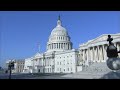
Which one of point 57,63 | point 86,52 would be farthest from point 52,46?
point 86,52

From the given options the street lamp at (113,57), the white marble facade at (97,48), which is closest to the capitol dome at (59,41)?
the white marble facade at (97,48)

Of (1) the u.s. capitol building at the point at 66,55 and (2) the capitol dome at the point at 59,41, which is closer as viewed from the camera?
(1) the u.s. capitol building at the point at 66,55

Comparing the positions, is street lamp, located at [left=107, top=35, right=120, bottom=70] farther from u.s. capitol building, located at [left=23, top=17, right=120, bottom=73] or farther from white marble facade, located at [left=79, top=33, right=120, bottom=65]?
u.s. capitol building, located at [left=23, top=17, right=120, bottom=73]

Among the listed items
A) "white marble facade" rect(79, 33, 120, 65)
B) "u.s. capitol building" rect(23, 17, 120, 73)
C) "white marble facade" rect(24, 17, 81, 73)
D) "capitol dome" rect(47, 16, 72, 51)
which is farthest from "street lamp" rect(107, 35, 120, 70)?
"capitol dome" rect(47, 16, 72, 51)

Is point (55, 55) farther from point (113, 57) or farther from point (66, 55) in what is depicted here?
point (113, 57)

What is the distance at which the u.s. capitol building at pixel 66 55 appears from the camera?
39.7 meters

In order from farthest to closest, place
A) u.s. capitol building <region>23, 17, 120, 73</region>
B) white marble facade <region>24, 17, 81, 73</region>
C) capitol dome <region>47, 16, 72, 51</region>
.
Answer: capitol dome <region>47, 16, 72, 51</region>
white marble facade <region>24, 17, 81, 73</region>
u.s. capitol building <region>23, 17, 120, 73</region>

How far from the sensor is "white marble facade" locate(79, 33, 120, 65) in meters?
36.6

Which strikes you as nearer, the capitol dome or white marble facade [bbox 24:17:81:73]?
white marble facade [bbox 24:17:81:73]

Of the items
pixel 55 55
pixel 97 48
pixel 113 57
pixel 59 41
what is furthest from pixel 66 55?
pixel 113 57

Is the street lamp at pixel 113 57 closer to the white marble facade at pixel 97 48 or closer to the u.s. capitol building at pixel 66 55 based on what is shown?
the white marble facade at pixel 97 48

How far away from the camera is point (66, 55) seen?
53.6 metres

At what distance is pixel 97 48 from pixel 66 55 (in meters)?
14.3
